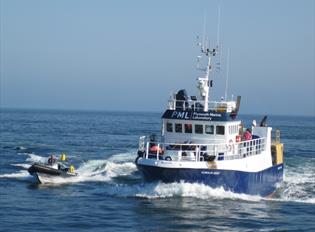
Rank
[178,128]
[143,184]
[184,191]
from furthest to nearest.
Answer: [178,128] < [143,184] < [184,191]

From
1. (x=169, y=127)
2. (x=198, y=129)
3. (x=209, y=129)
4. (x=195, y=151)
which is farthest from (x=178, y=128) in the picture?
(x=195, y=151)

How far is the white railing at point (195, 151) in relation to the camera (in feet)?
90.7

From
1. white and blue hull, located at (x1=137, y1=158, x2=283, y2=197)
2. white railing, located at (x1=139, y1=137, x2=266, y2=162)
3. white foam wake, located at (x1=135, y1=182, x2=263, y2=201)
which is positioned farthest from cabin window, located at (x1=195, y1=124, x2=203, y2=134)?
white foam wake, located at (x1=135, y1=182, x2=263, y2=201)

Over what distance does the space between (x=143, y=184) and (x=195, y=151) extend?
10.9ft

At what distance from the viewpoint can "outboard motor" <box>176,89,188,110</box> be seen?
99.8ft

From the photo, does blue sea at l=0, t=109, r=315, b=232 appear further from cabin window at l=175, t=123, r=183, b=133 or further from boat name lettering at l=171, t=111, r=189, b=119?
boat name lettering at l=171, t=111, r=189, b=119

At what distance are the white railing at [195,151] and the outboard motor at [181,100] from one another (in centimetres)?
219

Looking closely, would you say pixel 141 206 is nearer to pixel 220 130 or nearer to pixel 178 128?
pixel 178 128

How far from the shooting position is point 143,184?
2872 centimetres

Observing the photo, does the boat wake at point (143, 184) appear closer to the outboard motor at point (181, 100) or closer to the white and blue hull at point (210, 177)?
the white and blue hull at point (210, 177)

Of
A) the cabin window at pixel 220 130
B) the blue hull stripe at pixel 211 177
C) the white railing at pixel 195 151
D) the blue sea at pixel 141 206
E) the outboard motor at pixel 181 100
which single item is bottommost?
the blue sea at pixel 141 206

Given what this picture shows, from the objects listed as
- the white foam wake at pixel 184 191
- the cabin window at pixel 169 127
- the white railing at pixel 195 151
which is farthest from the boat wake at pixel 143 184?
the cabin window at pixel 169 127

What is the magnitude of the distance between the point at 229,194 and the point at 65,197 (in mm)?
8279

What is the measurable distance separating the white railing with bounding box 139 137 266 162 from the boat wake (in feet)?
4.41
